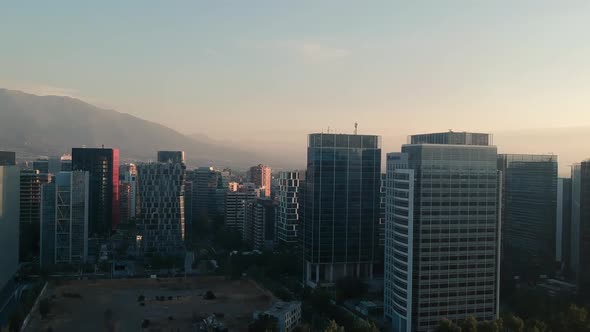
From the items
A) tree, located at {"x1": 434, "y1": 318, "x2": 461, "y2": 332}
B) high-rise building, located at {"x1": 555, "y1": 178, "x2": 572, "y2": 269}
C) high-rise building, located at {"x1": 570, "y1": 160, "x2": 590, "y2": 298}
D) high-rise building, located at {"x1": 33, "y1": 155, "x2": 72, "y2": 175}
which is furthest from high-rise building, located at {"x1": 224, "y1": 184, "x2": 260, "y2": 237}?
tree, located at {"x1": 434, "y1": 318, "x2": 461, "y2": 332}

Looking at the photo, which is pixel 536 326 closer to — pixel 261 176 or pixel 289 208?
pixel 289 208

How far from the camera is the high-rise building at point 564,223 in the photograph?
75.2 ft

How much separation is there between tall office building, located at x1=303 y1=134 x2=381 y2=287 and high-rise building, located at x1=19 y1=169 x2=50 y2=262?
14.6 m

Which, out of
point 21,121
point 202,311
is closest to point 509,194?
point 202,311

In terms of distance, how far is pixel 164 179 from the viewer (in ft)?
88.7

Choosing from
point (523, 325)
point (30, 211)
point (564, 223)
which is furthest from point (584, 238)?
point (30, 211)

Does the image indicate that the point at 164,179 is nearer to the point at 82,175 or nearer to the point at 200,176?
the point at 82,175

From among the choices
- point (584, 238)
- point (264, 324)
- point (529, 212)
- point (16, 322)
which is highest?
point (529, 212)

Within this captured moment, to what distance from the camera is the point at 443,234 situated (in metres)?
14.2

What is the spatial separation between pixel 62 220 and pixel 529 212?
63.6 ft

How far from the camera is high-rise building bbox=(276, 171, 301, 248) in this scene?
2530 cm

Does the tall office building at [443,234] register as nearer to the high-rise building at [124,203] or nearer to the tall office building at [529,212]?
the tall office building at [529,212]

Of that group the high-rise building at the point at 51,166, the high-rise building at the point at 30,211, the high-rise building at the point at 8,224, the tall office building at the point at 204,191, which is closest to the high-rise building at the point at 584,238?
the high-rise building at the point at 8,224

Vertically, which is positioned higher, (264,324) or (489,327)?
(489,327)
